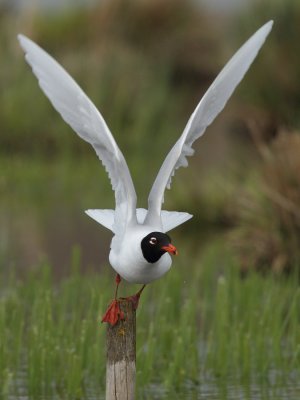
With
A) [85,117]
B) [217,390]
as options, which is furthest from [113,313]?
[217,390]

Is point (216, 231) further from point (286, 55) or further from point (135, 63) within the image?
point (135, 63)

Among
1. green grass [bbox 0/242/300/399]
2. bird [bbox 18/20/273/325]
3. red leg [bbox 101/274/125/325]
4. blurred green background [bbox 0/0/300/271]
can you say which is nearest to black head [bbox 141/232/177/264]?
bird [bbox 18/20/273/325]

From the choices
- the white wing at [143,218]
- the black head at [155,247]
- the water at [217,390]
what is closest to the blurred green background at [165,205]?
the water at [217,390]

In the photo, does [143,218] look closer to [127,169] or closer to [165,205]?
[127,169]

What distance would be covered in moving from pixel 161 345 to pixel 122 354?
1.98 m

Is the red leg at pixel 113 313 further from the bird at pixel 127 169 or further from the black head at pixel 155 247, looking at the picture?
the black head at pixel 155 247

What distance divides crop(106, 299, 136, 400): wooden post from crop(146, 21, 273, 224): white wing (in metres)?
0.46

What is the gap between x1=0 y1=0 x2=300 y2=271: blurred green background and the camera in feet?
37.3

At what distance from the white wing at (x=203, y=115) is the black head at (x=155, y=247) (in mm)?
332

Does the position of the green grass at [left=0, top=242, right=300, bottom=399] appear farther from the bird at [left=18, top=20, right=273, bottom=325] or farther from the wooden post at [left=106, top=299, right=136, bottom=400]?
the bird at [left=18, top=20, right=273, bottom=325]

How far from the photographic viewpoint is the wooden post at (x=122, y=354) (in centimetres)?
601

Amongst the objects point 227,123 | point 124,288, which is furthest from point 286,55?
point 124,288

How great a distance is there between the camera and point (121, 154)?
589 cm

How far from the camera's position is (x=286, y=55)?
19234 mm
